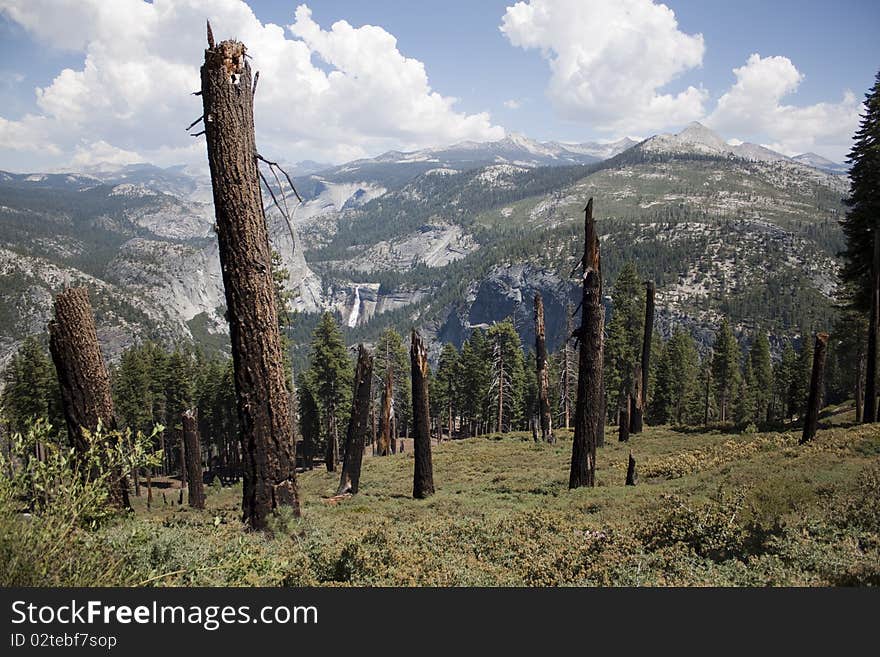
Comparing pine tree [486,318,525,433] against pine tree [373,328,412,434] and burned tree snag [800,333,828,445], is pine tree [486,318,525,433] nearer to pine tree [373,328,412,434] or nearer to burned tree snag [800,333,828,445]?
pine tree [373,328,412,434]

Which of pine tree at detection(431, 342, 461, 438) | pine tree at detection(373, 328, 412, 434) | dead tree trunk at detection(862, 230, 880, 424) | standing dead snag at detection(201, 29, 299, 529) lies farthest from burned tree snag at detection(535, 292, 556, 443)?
pine tree at detection(431, 342, 461, 438)

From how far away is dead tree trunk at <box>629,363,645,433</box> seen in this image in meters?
26.3

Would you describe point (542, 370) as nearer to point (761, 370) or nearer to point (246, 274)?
point (246, 274)

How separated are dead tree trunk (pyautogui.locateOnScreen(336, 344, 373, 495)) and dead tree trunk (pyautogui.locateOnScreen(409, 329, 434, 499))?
1.83 m

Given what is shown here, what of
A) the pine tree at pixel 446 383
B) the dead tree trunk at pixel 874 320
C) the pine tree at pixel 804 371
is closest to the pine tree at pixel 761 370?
the pine tree at pixel 804 371

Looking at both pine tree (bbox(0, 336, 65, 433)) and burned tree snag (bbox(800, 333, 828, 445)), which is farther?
pine tree (bbox(0, 336, 65, 433))

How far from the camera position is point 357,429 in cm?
1680

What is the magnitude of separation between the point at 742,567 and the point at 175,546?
6.03 m

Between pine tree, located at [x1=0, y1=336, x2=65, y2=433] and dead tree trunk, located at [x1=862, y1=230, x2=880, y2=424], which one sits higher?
dead tree trunk, located at [x1=862, y1=230, x2=880, y2=424]

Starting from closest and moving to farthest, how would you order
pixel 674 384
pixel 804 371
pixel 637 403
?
pixel 637 403
pixel 804 371
pixel 674 384

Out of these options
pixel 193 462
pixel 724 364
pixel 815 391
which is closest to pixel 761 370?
pixel 724 364

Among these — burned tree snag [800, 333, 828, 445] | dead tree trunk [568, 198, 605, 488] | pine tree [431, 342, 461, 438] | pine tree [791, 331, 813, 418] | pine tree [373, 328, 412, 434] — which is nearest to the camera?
dead tree trunk [568, 198, 605, 488]

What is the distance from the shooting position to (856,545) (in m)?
5.68

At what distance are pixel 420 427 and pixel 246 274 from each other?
961 centimetres
